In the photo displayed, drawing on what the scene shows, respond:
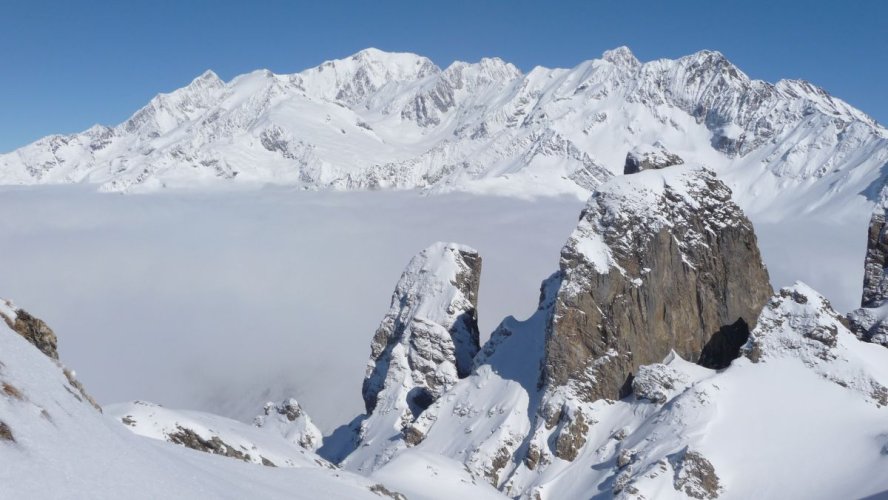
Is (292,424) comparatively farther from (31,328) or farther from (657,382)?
(31,328)

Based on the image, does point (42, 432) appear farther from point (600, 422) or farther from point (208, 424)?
point (600, 422)

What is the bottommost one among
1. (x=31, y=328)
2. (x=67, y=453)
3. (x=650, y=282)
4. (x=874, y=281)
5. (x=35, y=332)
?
(x=67, y=453)

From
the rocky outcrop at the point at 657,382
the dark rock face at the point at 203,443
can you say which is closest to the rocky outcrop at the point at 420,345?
the rocky outcrop at the point at 657,382

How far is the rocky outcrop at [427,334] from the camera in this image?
520ft

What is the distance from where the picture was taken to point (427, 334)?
6284 inches

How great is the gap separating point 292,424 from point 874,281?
4309 inches

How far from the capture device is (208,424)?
74812mm

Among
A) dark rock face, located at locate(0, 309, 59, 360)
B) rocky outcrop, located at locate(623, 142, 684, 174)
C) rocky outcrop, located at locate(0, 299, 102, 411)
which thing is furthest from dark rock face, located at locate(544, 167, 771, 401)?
rocky outcrop, located at locate(0, 299, 102, 411)

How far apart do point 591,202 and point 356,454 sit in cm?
5702

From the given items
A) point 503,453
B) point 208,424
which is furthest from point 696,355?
point 208,424

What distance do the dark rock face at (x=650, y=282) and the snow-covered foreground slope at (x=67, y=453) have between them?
96.3m

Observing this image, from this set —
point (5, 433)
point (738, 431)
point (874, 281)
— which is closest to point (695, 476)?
point (738, 431)

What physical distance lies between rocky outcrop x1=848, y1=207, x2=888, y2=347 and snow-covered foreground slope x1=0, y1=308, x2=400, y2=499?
119 m

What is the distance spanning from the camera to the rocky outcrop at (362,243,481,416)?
158625 mm
